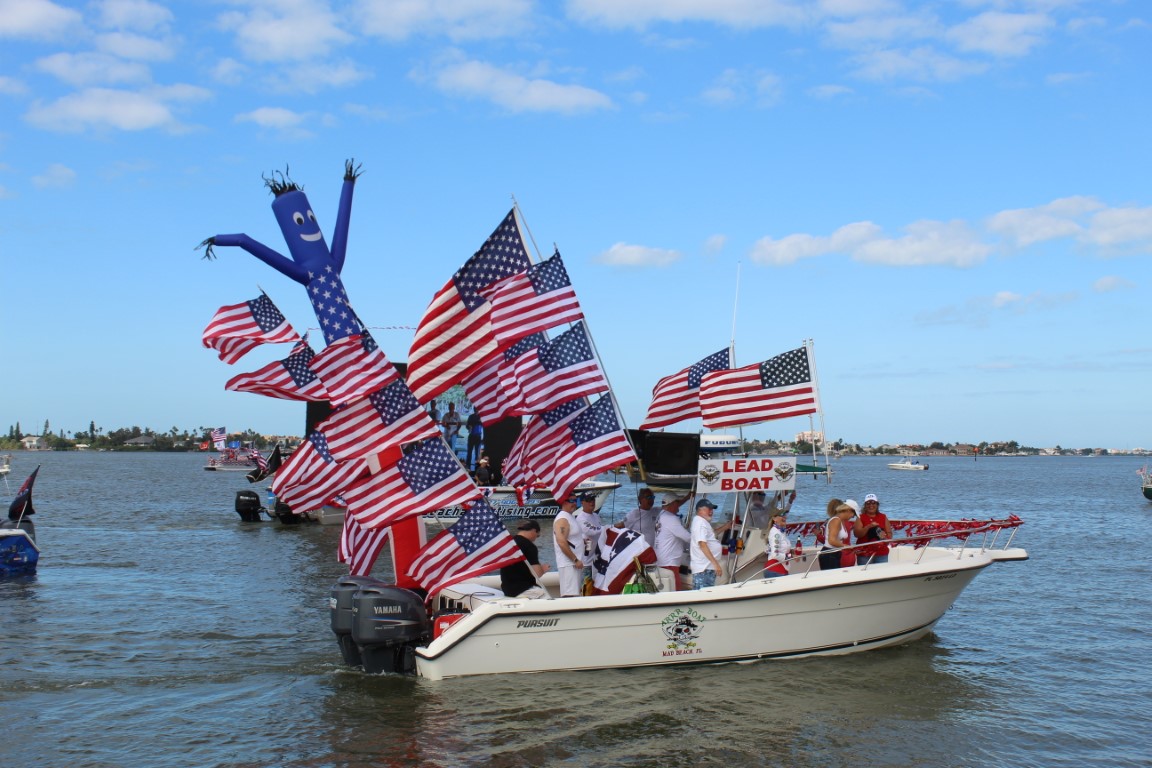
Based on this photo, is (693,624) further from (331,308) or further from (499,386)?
(331,308)

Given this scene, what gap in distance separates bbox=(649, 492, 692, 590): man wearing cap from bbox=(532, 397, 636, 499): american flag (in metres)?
0.89

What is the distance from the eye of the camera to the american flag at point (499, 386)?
45.5 ft

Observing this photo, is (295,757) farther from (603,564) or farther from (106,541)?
(106,541)

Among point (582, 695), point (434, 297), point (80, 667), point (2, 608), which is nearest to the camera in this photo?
point (582, 695)

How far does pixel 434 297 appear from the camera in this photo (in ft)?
41.5

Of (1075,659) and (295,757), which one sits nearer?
(295,757)

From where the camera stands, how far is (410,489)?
40.8 ft

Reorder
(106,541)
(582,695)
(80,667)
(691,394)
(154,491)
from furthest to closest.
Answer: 1. (154,491)
2. (106,541)
3. (691,394)
4. (80,667)
5. (582,695)

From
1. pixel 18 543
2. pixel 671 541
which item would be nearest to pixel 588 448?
pixel 671 541

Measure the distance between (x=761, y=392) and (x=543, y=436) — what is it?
2.98m

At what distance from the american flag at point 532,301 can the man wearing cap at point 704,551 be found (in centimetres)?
296

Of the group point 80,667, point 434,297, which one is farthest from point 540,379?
point 80,667

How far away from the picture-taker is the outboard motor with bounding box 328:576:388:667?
12.3m

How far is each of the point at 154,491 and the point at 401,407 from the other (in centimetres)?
6278
